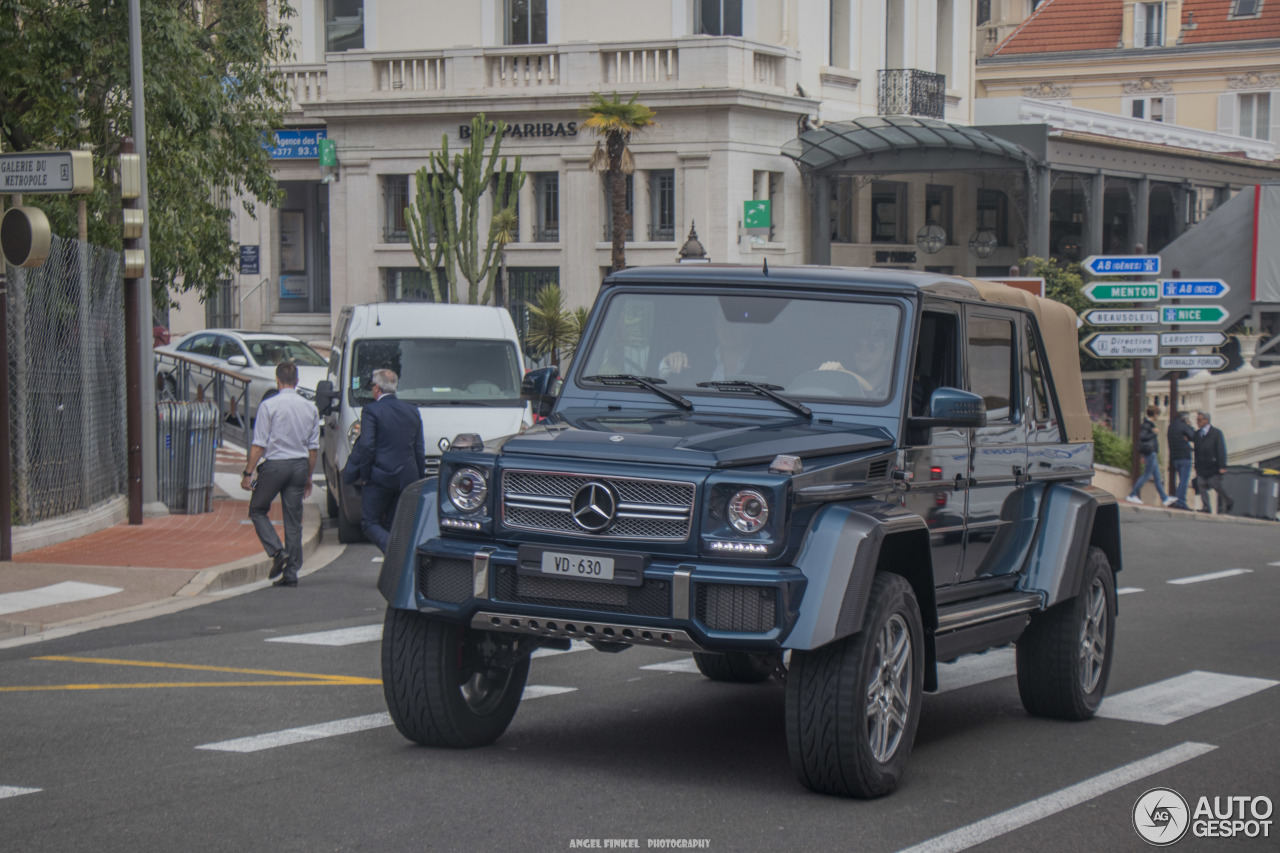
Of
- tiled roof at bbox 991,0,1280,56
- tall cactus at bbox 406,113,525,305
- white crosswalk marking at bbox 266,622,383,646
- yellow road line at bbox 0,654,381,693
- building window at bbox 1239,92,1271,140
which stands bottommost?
white crosswalk marking at bbox 266,622,383,646

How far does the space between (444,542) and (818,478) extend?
1.55 metres

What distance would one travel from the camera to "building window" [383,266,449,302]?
39.5m

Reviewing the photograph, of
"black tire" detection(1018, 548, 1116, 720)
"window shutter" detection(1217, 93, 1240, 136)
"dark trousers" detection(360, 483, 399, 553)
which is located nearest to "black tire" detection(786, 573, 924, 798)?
"black tire" detection(1018, 548, 1116, 720)

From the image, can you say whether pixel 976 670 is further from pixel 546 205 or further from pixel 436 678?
pixel 546 205

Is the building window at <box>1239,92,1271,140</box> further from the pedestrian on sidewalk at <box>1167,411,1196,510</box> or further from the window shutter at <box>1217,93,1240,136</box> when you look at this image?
the pedestrian on sidewalk at <box>1167,411,1196,510</box>

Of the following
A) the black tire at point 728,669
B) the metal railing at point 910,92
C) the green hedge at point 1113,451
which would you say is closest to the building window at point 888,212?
the metal railing at point 910,92

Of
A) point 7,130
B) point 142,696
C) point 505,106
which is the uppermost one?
A: point 505,106

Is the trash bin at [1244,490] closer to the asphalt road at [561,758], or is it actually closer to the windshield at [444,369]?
the windshield at [444,369]

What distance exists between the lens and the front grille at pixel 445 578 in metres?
6.39

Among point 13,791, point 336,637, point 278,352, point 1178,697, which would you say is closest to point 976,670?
point 1178,697

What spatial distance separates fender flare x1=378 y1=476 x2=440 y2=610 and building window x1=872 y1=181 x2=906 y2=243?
36.1 metres

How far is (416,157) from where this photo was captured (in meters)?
39.5

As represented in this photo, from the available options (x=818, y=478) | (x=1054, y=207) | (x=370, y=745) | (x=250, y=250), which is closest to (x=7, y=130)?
(x=370, y=745)

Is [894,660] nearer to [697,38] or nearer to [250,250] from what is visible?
[697,38]
